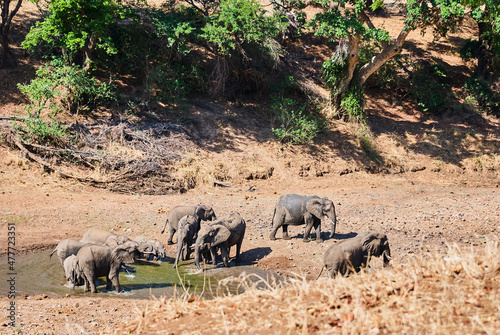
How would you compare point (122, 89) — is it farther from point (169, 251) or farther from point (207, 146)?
point (169, 251)

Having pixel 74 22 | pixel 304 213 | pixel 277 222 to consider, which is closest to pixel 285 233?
pixel 277 222

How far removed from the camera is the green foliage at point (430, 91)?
2722cm

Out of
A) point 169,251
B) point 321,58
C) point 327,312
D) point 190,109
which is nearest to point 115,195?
point 169,251

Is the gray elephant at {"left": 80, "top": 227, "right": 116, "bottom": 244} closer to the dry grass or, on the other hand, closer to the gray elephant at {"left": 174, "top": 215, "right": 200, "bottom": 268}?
the gray elephant at {"left": 174, "top": 215, "right": 200, "bottom": 268}

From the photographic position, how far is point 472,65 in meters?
30.8

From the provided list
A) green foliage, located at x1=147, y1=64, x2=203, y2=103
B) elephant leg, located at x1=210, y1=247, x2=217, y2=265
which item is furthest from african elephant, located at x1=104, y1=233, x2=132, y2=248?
green foliage, located at x1=147, y1=64, x2=203, y2=103

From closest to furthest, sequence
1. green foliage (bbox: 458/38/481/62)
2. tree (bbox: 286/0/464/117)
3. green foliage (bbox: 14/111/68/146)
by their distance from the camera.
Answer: green foliage (bbox: 14/111/68/146)
tree (bbox: 286/0/464/117)
green foliage (bbox: 458/38/481/62)

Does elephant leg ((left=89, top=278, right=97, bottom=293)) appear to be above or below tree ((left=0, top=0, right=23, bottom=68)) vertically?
below

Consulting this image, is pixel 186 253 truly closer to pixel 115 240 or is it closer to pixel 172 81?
pixel 115 240

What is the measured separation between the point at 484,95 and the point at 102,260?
24138 millimetres

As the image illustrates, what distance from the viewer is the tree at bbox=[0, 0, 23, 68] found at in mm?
21734

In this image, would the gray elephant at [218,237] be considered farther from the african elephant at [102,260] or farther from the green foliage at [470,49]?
the green foliage at [470,49]

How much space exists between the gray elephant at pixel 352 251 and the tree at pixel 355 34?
480 inches

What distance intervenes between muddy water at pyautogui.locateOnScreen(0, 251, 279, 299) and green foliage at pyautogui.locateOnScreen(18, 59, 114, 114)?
8.63 metres
